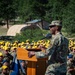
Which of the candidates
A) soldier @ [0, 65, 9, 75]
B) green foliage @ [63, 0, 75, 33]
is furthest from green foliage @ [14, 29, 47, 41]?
soldier @ [0, 65, 9, 75]

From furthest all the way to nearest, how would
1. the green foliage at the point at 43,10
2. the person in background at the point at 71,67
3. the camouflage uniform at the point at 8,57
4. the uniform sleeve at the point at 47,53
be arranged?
the green foliage at the point at 43,10 → the camouflage uniform at the point at 8,57 → the person in background at the point at 71,67 → the uniform sleeve at the point at 47,53

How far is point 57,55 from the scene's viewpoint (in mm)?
7672

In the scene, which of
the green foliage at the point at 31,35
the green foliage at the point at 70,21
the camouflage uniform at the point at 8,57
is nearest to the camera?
the camouflage uniform at the point at 8,57

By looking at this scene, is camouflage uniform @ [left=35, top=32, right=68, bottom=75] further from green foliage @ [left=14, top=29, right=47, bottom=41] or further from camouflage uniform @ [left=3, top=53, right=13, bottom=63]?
green foliage @ [left=14, top=29, right=47, bottom=41]

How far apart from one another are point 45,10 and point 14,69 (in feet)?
189

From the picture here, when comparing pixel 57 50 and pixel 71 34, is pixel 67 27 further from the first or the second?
pixel 57 50

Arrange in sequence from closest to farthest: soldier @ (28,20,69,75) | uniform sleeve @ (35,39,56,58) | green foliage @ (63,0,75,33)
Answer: uniform sleeve @ (35,39,56,58) → soldier @ (28,20,69,75) → green foliage @ (63,0,75,33)

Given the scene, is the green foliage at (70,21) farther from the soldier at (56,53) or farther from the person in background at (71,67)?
the soldier at (56,53)

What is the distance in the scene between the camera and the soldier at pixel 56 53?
7602 millimetres

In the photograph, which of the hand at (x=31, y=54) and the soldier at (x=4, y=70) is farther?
the soldier at (x=4, y=70)

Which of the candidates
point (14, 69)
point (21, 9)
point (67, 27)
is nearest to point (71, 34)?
point (67, 27)

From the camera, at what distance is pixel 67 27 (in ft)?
127

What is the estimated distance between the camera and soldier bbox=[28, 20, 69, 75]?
7.60m

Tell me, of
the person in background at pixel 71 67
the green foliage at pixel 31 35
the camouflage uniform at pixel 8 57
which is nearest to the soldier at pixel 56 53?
the person in background at pixel 71 67
